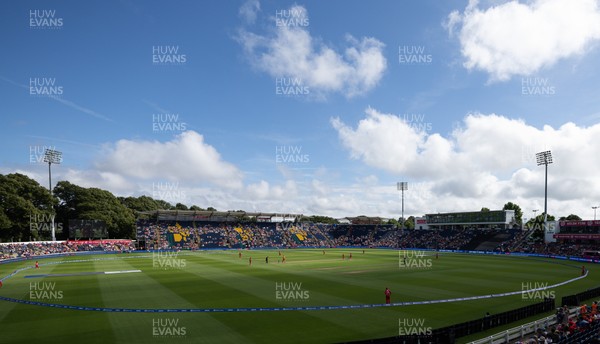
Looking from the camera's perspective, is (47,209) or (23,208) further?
(47,209)

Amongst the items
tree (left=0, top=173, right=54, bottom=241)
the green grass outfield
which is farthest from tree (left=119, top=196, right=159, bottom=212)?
the green grass outfield

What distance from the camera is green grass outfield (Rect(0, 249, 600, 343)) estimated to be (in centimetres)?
1967

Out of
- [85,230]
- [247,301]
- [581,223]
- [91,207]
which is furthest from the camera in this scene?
[91,207]

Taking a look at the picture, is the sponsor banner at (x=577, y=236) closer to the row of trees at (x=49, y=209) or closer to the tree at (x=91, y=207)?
the row of trees at (x=49, y=209)

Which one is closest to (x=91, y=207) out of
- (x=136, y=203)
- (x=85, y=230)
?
(x=85, y=230)

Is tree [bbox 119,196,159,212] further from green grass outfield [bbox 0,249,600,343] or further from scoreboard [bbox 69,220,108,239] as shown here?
green grass outfield [bbox 0,249,600,343]

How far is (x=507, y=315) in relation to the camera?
22.1m

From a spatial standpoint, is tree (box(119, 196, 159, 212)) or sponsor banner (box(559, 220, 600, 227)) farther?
tree (box(119, 196, 159, 212))

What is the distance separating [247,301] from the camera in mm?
27844

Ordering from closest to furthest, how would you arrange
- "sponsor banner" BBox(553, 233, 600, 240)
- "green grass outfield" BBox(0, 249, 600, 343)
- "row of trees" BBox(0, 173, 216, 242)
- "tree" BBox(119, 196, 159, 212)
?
"green grass outfield" BBox(0, 249, 600, 343) → "sponsor banner" BBox(553, 233, 600, 240) → "row of trees" BBox(0, 173, 216, 242) → "tree" BBox(119, 196, 159, 212)

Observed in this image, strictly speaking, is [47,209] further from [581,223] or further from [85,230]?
[581,223]

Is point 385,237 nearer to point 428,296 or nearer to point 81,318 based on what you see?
point 428,296

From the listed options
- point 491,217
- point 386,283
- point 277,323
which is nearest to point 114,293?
point 277,323

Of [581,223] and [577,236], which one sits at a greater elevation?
[581,223]
